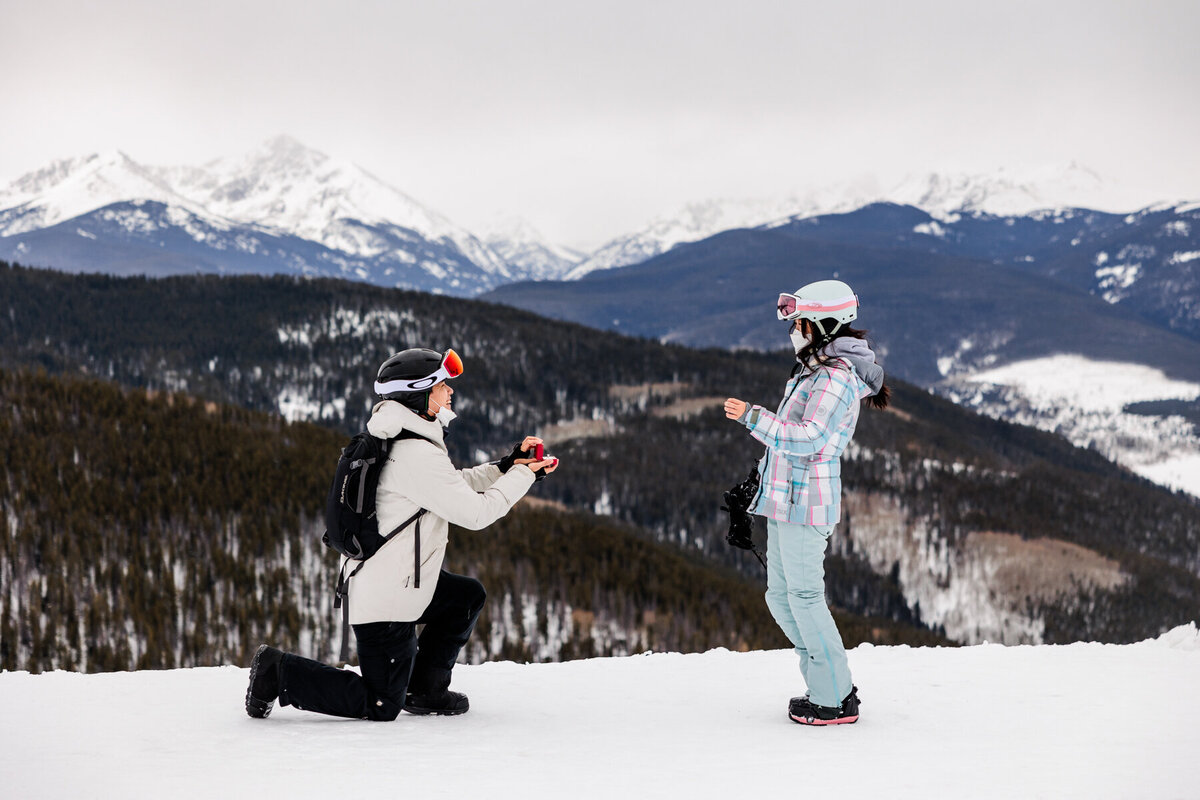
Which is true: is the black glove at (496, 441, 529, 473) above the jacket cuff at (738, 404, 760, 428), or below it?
below

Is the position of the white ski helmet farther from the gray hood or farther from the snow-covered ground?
the snow-covered ground

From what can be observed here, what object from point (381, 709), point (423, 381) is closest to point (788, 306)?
point (423, 381)

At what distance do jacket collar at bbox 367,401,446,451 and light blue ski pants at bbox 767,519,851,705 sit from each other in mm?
2516

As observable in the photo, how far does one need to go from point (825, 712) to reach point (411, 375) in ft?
12.6

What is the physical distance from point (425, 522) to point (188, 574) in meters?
17.5

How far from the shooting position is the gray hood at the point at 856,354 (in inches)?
255

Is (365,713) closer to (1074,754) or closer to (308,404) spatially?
(1074,754)

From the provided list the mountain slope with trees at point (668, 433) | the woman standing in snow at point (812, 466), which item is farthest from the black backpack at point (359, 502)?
the mountain slope with trees at point (668, 433)

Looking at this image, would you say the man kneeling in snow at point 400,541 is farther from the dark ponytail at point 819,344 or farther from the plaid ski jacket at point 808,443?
the dark ponytail at point 819,344

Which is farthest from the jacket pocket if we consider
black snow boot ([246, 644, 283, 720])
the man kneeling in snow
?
black snow boot ([246, 644, 283, 720])

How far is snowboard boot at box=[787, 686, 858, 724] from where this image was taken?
6.57 m

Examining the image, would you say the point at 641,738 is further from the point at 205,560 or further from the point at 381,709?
the point at 205,560

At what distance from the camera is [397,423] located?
6.08 meters

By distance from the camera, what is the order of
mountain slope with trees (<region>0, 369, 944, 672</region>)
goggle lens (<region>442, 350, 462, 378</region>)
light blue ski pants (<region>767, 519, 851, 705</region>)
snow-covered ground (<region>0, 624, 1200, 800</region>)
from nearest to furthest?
1. snow-covered ground (<region>0, 624, 1200, 800</region>)
2. goggle lens (<region>442, 350, 462, 378</region>)
3. light blue ski pants (<region>767, 519, 851, 705</region>)
4. mountain slope with trees (<region>0, 369, 944, 672</region>)
